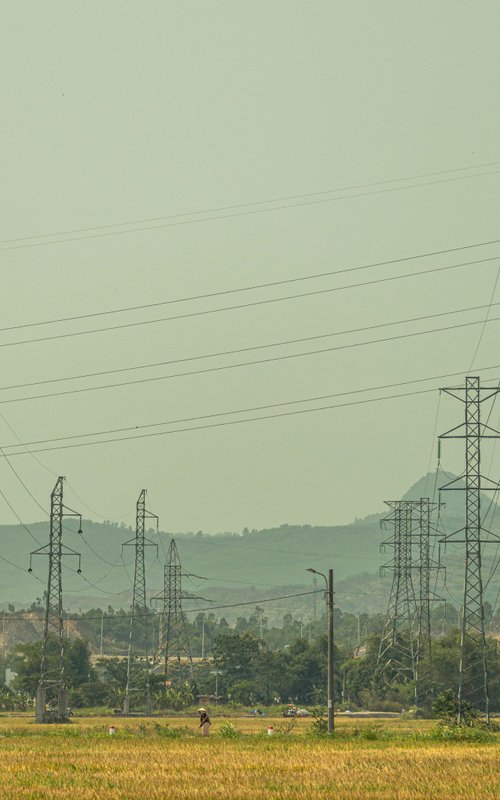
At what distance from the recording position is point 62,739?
7662 cm

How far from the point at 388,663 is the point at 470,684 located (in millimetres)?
12993

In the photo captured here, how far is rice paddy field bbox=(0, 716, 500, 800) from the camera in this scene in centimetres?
4438

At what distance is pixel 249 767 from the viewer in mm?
54375

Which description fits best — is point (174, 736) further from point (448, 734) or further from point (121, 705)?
point (121, 705)

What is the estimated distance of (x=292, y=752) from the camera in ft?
210

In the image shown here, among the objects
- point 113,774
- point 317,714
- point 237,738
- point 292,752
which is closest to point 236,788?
point 113,774

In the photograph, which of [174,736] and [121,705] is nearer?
[174,736]

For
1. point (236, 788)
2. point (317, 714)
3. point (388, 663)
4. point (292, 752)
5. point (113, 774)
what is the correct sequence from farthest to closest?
point (388, 663) → point (317, 714) → point (292, 752) → point (113, 774) → point (236, 788)

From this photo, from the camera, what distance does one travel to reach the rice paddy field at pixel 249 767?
4438cm

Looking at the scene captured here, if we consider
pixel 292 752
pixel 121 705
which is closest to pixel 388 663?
pixel 121 705

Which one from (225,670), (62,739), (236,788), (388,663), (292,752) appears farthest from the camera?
(225,670)

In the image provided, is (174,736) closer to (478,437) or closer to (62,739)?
(62,739)

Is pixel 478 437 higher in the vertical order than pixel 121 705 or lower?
higher

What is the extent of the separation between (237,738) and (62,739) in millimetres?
Answer: 9345
